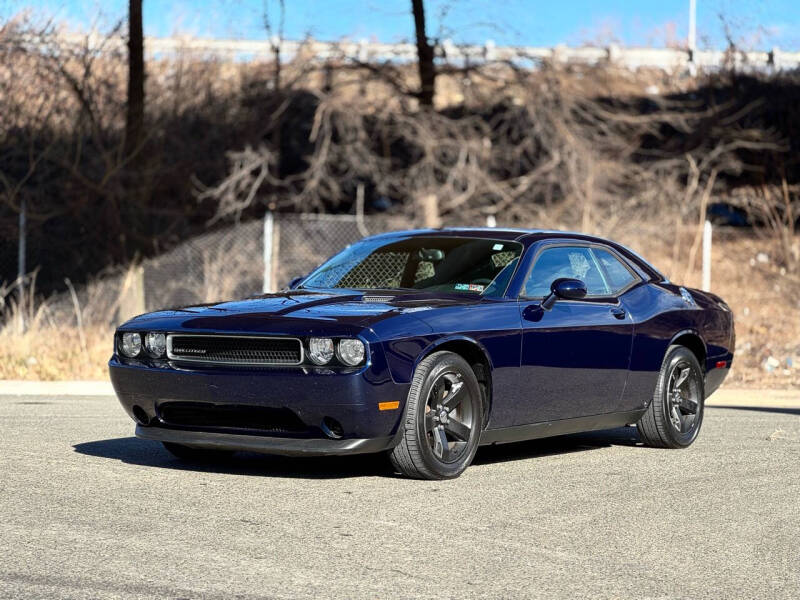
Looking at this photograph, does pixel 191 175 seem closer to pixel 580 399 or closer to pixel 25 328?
pixel 25 328

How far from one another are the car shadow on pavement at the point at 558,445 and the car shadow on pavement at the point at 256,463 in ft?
2.66

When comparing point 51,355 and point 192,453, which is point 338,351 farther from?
point 51,355

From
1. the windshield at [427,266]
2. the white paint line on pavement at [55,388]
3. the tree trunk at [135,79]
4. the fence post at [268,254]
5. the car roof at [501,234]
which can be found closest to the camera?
the windshield at [427,266]

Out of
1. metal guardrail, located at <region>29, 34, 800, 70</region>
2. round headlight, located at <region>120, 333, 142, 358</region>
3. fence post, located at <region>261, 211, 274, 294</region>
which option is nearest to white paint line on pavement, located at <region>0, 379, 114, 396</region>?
fence post, located at <region>261, 211, 274, 294</region>

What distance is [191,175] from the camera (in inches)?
910

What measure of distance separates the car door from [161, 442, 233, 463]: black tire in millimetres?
1918

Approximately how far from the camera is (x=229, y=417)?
7453 mm

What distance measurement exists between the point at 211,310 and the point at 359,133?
15.7 metres

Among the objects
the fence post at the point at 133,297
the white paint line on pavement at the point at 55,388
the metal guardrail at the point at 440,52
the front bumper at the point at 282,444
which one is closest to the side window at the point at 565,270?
the front bumper at the point at 282,444

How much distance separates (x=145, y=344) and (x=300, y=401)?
1175mm

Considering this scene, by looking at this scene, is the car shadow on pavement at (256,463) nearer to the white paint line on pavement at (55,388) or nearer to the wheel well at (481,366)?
the wheel well at (481,366)

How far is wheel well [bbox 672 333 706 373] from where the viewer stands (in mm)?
9703

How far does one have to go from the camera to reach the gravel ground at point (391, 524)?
523 cm

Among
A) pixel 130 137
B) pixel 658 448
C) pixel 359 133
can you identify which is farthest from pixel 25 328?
pixel 658 448
